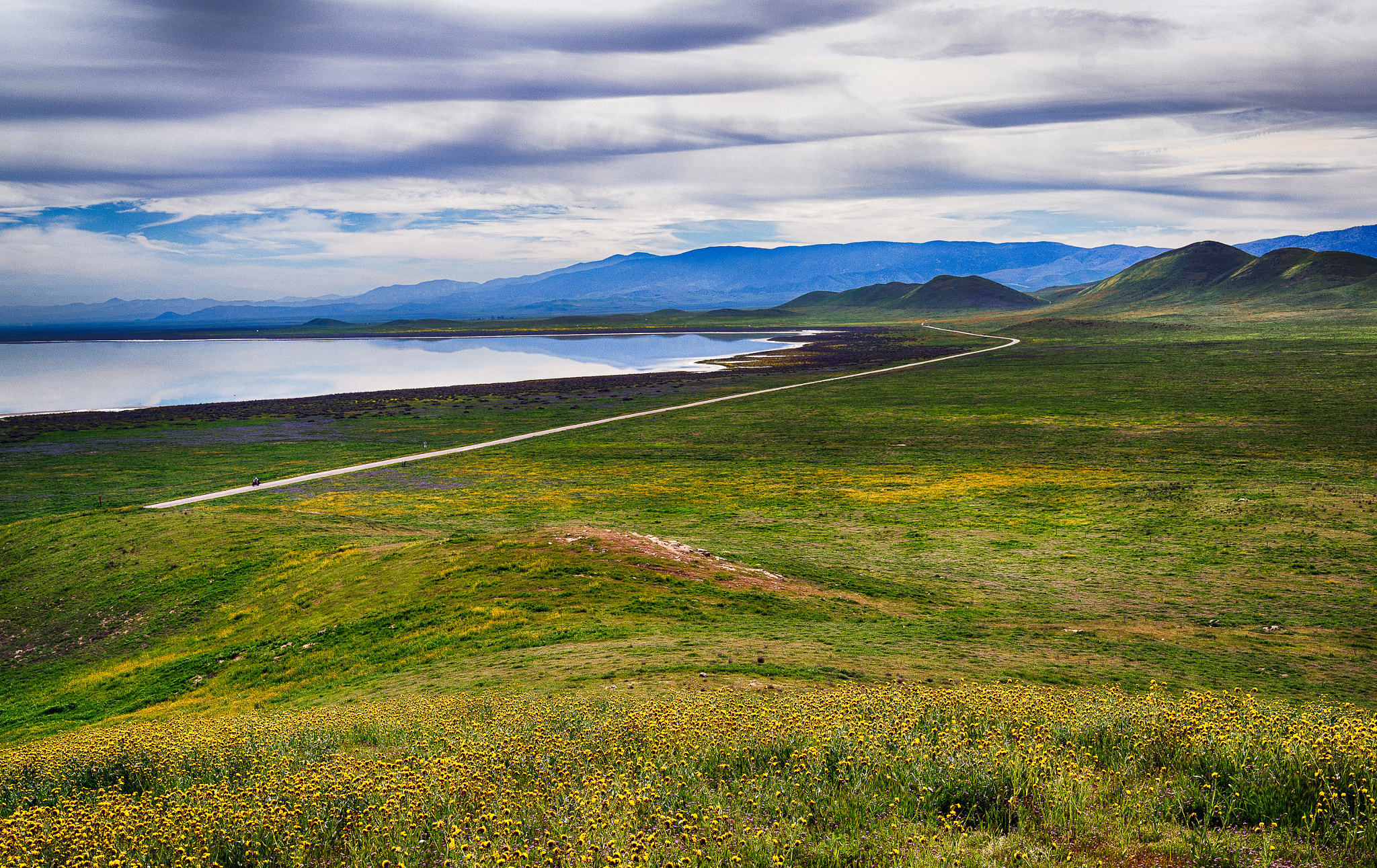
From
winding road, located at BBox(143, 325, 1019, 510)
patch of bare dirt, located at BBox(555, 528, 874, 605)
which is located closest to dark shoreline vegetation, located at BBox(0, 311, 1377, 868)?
patch of bare dirt, located at BBox(555, 528, 874, 605)

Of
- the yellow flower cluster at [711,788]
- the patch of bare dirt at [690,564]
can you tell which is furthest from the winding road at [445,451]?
the yellow flower cluster at [711,788]

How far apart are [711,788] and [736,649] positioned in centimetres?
1036

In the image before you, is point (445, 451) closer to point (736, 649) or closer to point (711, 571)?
point (711, 571)

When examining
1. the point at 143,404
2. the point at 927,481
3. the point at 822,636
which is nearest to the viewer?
the point at 822,636

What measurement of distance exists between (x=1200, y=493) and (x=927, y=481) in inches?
612

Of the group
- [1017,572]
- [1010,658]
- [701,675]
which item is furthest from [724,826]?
[1017,572]

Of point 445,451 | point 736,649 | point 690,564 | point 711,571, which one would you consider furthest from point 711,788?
point 445,451

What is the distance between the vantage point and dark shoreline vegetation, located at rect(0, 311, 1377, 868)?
A: 301 inches

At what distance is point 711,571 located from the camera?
2755 cm

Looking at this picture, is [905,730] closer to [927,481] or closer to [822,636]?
[822,636]

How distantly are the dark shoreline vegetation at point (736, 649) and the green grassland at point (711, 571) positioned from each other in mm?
209

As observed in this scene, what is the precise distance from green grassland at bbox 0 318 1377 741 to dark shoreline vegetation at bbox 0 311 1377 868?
209 millimetres

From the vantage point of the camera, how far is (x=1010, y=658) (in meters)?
19.4

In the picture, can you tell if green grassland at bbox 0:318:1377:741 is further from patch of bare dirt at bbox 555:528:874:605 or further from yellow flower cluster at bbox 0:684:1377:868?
yellow flower cluster at bbox 0:684:1377:868
